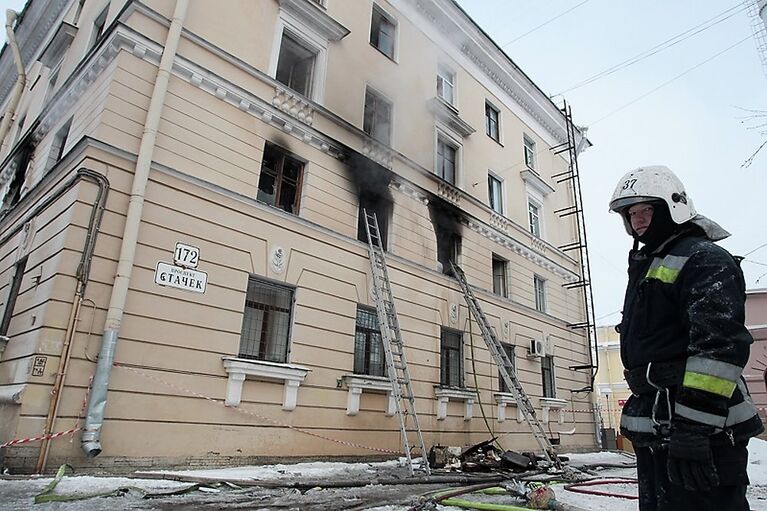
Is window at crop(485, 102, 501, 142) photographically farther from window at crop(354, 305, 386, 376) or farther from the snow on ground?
the snow on ground

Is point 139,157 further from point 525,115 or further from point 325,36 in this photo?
point 525,115

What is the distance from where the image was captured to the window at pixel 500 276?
1400 cm

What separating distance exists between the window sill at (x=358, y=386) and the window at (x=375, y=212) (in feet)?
9.61

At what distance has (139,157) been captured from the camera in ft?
22.3

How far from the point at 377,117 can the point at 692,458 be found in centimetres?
1062

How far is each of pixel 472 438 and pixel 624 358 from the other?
9.12m

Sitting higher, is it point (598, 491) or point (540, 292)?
point (540, 292)

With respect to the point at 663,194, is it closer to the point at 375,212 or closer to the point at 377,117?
the point at 375,212

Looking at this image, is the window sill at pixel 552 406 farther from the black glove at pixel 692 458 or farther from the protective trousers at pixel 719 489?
the black glove at pixel 692 458

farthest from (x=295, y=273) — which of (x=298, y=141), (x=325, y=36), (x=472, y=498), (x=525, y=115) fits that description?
Answer: (x=525, y=115)

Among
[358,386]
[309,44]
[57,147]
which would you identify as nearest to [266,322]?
[358,386]

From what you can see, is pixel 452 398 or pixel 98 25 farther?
pixel 452 398

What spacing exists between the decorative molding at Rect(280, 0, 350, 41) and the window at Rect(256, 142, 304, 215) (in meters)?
3.13

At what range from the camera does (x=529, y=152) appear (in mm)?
17641
